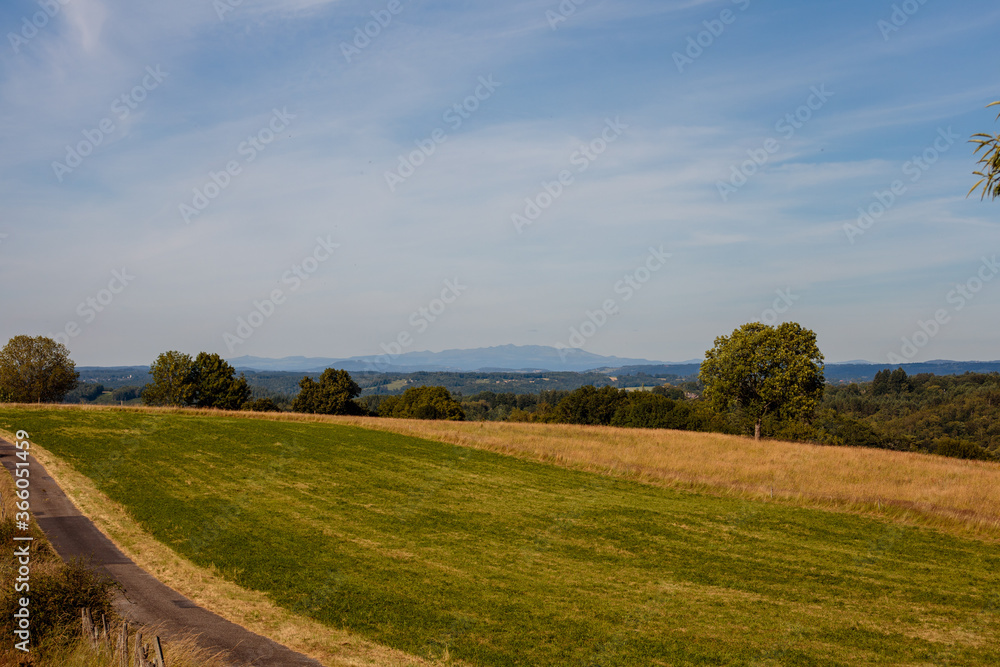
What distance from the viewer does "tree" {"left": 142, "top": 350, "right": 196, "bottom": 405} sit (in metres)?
81.9

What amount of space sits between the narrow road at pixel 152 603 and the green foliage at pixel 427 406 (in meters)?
69.2

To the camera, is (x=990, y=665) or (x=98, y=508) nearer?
(x=990, y=665)

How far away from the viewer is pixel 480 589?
53.6 feet

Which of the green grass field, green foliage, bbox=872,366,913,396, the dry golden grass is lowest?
the green grass field

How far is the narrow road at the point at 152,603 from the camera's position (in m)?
12.2

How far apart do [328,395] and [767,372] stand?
67433mm

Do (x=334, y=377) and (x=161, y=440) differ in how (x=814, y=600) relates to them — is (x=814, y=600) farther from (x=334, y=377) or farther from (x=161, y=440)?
(x=334, y=377)

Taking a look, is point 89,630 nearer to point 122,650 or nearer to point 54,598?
point 122,650

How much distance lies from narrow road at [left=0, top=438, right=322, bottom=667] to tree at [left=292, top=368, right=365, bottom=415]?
74.3m

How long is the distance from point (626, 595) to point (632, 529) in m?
6.92

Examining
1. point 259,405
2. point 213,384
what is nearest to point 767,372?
point 213,384

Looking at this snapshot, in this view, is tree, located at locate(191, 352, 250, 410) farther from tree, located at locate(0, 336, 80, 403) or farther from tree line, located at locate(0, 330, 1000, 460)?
tree, located at locate(0, 336, 80, 403)

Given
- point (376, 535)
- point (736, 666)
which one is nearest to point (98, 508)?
point (376, 535)

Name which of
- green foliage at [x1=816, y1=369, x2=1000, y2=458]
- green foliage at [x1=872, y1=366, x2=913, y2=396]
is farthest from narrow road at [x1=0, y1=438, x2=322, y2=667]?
green foliage at [x1=872, y1=366, x2=913, y2=396]
